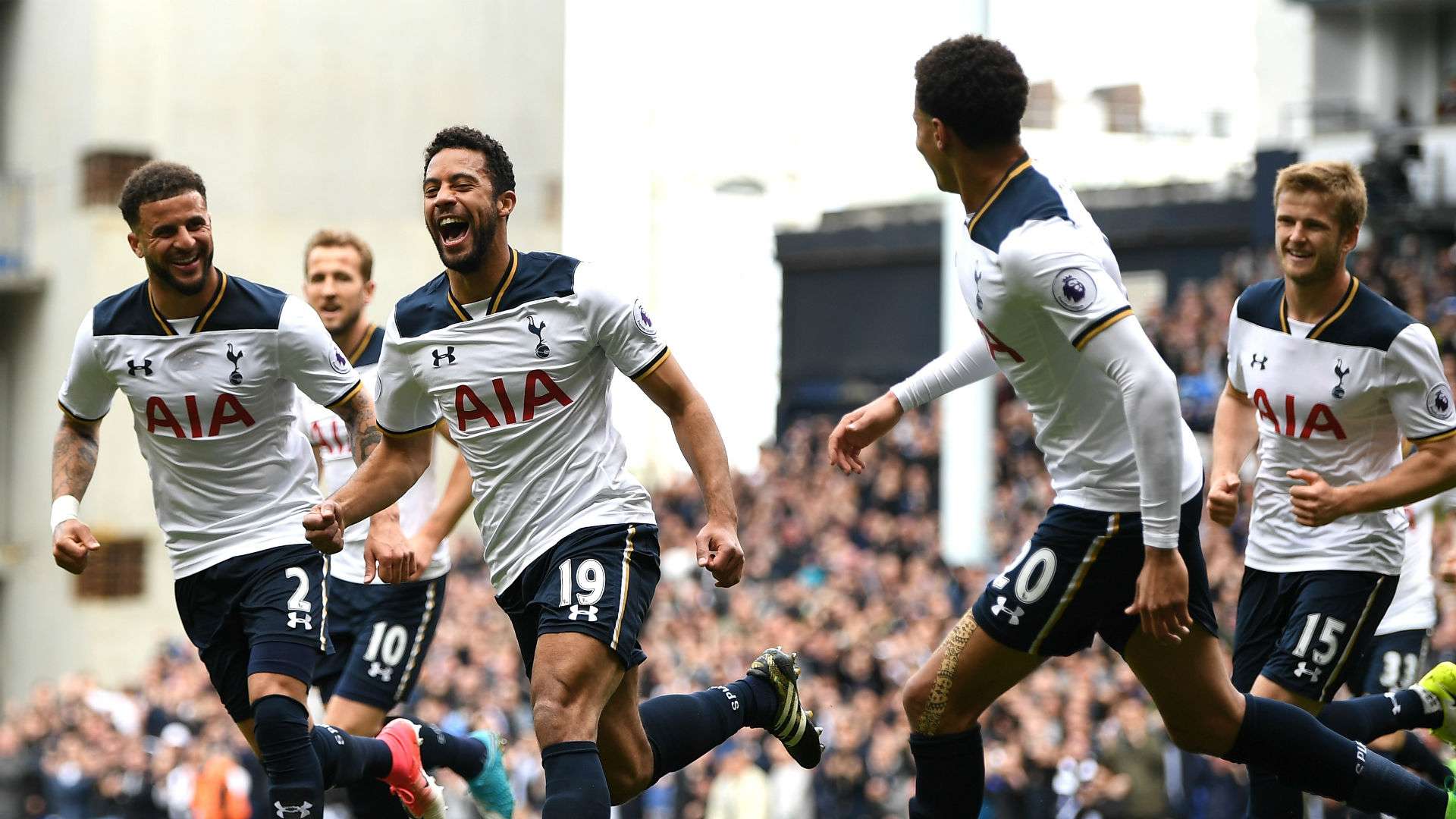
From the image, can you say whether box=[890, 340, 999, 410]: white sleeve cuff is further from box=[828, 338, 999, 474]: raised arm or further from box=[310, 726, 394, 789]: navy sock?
box=[310, 726, 394, 789]: navy sock

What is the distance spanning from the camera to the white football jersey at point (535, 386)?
574 centimetres

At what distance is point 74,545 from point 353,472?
1.84 m

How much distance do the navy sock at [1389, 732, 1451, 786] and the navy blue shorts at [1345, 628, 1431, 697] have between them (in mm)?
766

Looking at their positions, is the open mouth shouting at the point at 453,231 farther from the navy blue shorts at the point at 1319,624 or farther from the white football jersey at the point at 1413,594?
the white football jersey at the point at 1413,594

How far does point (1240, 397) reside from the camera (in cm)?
659

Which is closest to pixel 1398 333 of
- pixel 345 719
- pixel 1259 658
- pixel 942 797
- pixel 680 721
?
pixel 1259 658

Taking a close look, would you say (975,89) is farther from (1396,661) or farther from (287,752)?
(1396,661)

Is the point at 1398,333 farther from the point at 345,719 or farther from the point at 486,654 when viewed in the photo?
the point at 486,654

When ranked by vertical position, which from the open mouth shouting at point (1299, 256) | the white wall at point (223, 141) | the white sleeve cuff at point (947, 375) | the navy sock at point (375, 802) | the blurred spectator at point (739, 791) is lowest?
the blurred spectator at point (739, 791)

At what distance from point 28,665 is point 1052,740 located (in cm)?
1898

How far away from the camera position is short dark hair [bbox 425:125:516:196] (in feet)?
19.1

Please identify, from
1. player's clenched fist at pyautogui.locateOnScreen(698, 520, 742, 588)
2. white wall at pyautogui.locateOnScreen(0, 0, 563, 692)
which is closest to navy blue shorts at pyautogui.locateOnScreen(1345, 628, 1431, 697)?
player's clenched fist at pyautogui.locateOnScreen(698, 520, 742, 588)

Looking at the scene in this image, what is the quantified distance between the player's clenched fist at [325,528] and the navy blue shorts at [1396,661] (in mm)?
4049

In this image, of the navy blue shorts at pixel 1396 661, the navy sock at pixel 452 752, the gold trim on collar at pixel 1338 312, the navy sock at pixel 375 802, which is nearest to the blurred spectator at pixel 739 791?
the navy sock at pixel 452 752
